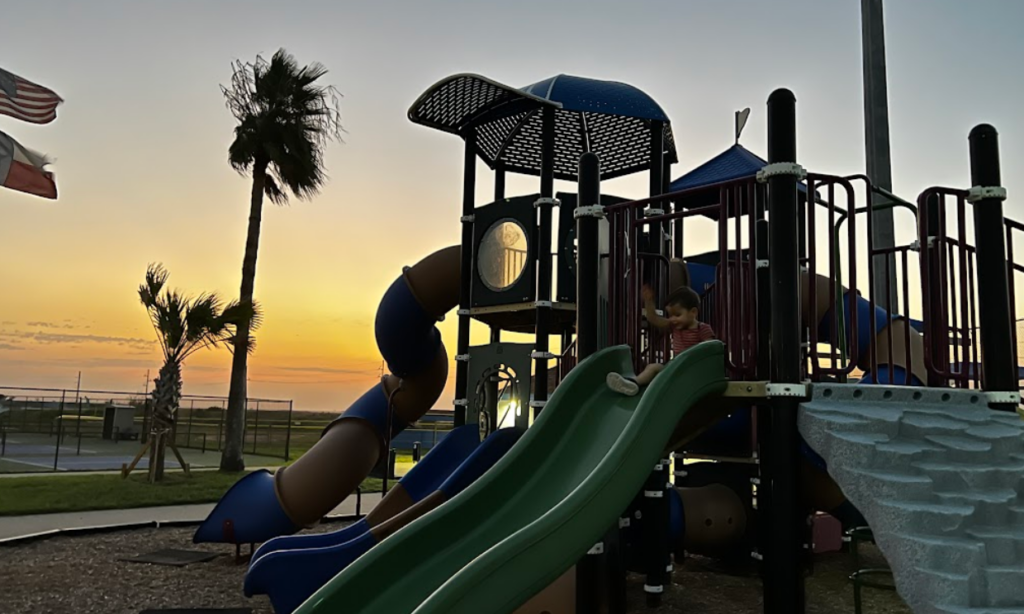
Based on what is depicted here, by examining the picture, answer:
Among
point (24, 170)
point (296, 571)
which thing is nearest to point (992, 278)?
point (296, 571)

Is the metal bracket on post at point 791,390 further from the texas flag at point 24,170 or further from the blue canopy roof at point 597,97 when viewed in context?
the texas flag at point 24,170

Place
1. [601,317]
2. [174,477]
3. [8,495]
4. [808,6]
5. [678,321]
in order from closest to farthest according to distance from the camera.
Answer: [678,321] < [601,317] < [808,6] < [8,495] < [174,477]

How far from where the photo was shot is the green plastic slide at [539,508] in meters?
3.51

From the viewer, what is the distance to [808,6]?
9867 mm

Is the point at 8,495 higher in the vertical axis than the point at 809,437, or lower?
lower

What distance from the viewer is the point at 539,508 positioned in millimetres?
4449

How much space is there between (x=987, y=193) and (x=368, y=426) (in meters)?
7.72

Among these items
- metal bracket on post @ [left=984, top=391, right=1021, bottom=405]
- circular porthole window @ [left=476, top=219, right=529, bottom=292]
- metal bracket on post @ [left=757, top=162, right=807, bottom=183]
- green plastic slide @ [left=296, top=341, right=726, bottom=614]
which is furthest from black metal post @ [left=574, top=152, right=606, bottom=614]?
circular porthole window @ [left=476, top=219, right=529, bottom=292]

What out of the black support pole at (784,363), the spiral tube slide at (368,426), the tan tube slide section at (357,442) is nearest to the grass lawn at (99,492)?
the spiral tube slide at (368,426)

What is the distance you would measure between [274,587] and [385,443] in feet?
13.5

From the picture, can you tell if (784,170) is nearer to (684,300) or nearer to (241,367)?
(684,300)

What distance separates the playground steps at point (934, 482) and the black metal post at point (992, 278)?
0.81 feet

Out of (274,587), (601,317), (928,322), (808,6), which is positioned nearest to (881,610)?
(928,322)

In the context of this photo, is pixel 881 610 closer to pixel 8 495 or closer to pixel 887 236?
pixel 887 236
